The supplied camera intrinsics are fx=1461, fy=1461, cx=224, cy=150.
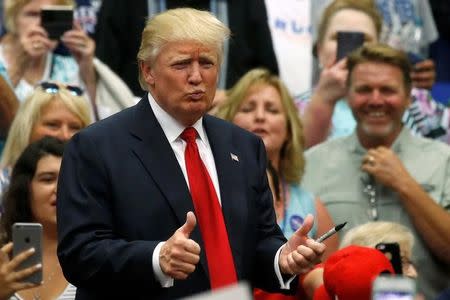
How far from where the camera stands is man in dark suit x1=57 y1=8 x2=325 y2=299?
5094 mm

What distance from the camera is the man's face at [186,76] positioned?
525cm

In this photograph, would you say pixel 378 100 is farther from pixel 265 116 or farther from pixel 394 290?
pixel 394 290

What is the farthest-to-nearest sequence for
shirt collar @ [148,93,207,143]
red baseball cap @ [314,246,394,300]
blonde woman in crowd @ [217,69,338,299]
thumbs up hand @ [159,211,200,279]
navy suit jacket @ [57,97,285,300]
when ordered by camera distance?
blonde woman in crowd @ [217,69,338,299] < red baseball cap @ [314,246,394,300] < shirt collar @ [148,93,207,143] < navy suit jacket @ [57,97,285,300] < thumbs up hand @ [159,211,200,279]

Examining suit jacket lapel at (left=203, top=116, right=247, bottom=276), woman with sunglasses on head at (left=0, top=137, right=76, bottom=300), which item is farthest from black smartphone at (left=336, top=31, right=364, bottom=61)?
suit jacket lapel at (left=203, top=116, right=247, bottom=276)

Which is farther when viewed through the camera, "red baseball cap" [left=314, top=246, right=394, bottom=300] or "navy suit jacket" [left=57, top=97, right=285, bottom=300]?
"red baseball cap" [left=314, top=246, right=394, bottom=300]

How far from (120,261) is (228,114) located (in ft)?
9.79

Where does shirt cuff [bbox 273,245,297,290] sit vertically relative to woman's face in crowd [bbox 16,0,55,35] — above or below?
below

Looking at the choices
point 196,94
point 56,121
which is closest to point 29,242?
point 196,94

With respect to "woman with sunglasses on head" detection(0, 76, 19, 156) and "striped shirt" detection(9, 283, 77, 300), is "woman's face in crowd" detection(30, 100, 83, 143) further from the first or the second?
"striped shirt" detection(9, 283, 77, 300)

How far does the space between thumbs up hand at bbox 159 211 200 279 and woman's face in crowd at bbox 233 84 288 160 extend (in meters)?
2.90

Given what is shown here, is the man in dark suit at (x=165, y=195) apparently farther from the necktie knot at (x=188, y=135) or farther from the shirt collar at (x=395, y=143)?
the shirt collar at (x=395, y=143)

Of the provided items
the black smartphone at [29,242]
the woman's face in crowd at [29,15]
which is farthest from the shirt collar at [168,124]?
the woman's face in crowd at [29,15]

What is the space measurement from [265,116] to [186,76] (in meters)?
2.62

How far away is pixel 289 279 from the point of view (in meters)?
5.31
